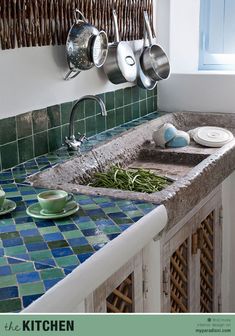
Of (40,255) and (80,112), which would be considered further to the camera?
(80,112)

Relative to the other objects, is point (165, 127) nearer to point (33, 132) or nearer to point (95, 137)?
point (95, 137)

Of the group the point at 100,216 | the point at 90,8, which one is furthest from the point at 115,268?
the point at 90,8

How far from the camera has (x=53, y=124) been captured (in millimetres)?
2193

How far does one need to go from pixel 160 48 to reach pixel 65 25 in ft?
2.51

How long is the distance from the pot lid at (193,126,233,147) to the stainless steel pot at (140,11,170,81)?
0.39 metres

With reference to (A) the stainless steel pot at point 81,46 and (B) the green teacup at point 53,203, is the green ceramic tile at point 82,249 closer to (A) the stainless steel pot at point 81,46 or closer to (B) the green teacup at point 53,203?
(B) the green teacup at point 53,203

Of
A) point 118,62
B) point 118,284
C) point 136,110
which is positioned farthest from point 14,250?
point 136,110

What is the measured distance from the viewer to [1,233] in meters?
1.37

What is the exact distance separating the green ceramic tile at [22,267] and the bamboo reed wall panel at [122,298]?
0.98 feet

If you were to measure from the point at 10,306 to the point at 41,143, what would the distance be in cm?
118

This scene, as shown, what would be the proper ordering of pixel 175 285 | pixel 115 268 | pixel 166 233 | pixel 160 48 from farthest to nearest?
pixel 160 48 → pixel 175 285 → pixel 166 233 → pixel 115 268

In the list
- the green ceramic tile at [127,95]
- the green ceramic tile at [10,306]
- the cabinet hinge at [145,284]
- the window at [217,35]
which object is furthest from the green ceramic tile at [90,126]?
the green ceramic tile at [10,306]

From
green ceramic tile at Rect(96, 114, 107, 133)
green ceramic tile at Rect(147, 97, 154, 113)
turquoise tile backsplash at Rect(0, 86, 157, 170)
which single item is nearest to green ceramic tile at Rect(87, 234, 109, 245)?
turquoise tile backsplash at Rect(0, 86, 157, 170)
